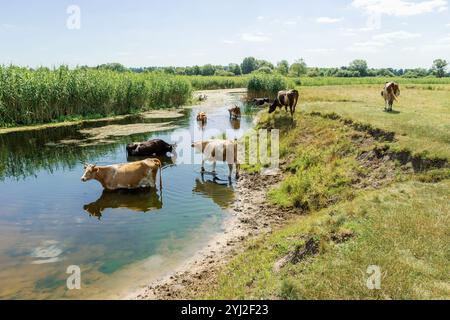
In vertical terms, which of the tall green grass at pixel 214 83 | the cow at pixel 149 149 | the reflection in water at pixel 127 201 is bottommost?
the reflection in water at pixel 127 201

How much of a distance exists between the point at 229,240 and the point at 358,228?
359cm

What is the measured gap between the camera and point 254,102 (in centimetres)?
4412

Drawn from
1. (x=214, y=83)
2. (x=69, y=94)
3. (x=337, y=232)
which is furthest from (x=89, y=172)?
(x=214, y=83)

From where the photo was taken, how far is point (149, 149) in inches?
765

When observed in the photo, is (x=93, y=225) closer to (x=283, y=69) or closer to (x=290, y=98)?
(x=290, y=98)

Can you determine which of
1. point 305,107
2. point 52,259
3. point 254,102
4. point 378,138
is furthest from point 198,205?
point 254,102

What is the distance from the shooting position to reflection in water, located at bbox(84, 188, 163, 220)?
1241cm

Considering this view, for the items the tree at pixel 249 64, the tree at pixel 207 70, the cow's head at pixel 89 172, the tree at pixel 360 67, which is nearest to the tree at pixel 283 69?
the tree at pixel 360 67

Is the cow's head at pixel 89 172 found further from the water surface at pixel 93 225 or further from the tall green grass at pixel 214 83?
the tall green grass at pixel 214 83

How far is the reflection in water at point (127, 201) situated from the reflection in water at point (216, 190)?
183 cm

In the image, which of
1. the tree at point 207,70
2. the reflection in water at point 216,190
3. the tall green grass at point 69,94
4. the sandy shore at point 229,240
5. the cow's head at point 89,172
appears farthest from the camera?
the tree at point 207,70

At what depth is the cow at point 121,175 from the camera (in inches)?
546

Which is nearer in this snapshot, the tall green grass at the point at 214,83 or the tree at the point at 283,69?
the tall green grass at the point at 214,83

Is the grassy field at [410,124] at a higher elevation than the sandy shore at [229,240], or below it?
higher
